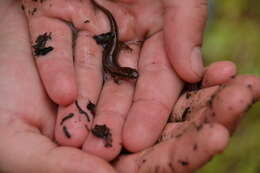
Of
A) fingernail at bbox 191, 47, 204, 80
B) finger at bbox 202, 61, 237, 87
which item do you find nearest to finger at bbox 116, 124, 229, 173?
finger at bbox 202, 61, 237, 87

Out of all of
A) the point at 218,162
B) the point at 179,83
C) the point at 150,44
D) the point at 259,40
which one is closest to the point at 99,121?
the point at 179,83

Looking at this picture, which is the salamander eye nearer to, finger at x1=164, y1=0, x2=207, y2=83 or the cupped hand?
the cupped hand

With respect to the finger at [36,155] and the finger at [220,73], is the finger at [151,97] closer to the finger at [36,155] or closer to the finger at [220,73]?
the finger at [220,73]

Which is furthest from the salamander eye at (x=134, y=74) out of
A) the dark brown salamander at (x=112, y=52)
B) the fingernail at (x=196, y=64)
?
the fingernail at (x=196, y=64)

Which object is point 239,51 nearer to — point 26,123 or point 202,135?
point 202,135

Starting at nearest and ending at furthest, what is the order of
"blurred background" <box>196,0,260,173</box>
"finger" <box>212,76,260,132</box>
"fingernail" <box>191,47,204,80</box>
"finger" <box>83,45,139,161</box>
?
"finger" <box>212,76,260,132</box> → "finger" <box>83,45,139,161</box> → "fingernail" <box>191,47,204,80</box> → "blurred background" <box>196,0,260,173</box>

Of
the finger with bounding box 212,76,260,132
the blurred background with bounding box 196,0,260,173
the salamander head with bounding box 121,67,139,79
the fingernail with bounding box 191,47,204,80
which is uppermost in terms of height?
the finger with bounding box 212,76,260,132

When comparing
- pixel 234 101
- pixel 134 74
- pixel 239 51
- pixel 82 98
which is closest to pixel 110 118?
pixel 82 98
